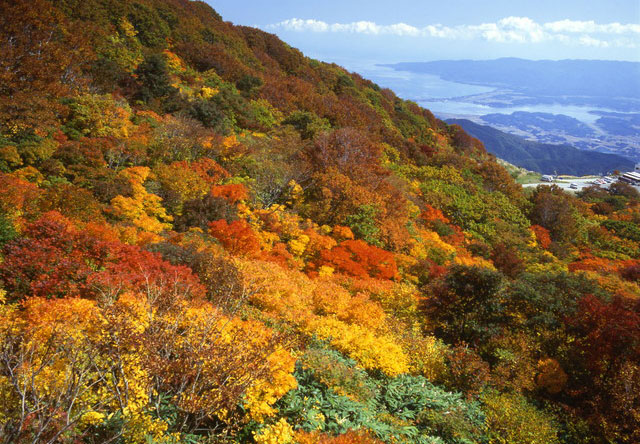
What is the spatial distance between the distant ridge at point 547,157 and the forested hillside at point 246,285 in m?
123

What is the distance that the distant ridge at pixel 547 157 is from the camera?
461 ft

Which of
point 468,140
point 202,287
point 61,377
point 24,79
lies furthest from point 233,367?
point 468,140

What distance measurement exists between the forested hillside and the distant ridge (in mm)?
123024

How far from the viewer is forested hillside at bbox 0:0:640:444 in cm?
634

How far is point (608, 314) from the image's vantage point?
11.2 metres

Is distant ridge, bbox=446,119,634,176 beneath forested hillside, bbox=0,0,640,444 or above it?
above

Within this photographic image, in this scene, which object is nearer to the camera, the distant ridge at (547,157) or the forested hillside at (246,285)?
the forested hillside at (246,285)

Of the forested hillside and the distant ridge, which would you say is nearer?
the forested hillside

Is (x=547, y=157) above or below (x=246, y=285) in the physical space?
above

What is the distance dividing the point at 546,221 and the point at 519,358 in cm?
3140

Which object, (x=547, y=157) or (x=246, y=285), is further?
(x=547, y=157)

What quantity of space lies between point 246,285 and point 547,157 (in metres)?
171

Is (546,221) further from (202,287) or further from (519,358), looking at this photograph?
(202,287)

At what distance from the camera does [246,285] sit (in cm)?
1084
